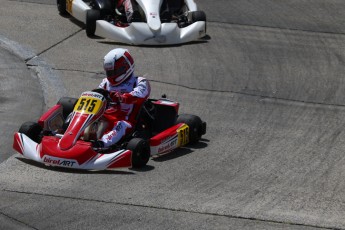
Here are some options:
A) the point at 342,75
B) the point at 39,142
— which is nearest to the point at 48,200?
the point at 39,142

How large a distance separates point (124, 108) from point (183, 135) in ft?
2.56

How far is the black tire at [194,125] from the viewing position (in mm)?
12487

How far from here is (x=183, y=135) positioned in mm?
12352

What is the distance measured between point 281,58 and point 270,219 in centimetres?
723

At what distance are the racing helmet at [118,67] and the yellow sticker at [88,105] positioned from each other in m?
0.56

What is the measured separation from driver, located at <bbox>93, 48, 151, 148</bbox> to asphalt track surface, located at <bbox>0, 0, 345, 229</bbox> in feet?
1.99

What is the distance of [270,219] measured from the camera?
991 centimetres

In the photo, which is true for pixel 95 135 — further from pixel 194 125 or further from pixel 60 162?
pixel 194 125

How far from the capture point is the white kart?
668 inches

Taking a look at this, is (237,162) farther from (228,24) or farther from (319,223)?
(228,24)

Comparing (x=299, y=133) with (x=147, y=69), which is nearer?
(x=299, y=133)

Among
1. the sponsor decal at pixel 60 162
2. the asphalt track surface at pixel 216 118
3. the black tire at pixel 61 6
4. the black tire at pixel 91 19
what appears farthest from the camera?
the black tire at pixel 61 6

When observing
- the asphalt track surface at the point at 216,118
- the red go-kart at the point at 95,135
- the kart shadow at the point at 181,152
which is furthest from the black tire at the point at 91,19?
the kart shadow at the point at 181,152

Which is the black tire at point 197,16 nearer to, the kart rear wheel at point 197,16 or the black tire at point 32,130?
the kart rear wheel at point 197,16
